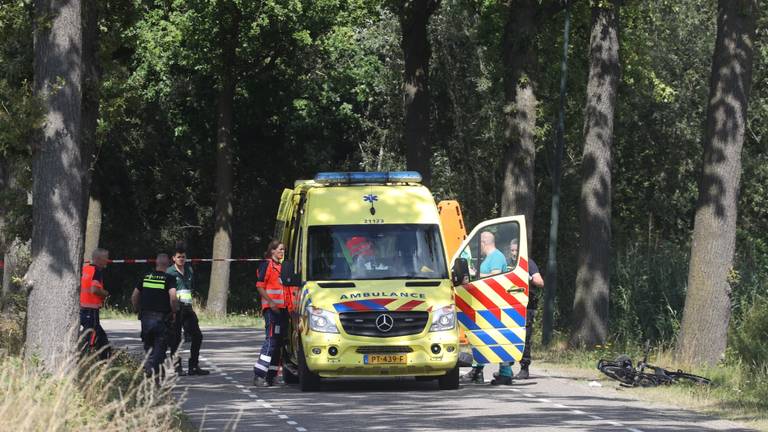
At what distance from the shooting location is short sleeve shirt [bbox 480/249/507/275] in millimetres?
19875

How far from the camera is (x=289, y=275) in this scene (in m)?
19.4

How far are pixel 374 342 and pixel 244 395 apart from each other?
1.72 metres

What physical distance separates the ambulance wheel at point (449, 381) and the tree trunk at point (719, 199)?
3.93 meters

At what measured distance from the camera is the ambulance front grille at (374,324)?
61.1 ft

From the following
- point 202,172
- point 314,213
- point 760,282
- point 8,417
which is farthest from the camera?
point 202,172

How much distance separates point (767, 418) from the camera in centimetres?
1576

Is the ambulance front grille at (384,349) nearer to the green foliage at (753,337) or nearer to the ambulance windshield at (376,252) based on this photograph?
the ambulance windshield at (376,252)

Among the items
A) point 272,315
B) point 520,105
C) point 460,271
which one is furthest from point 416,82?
point 460,271

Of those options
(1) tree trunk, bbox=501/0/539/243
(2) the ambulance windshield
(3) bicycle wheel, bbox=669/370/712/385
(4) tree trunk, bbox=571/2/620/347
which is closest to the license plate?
(2) the ambulance windshield

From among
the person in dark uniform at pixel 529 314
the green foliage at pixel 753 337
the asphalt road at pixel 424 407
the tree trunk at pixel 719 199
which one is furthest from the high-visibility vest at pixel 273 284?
the green foliage at pixel 753 337

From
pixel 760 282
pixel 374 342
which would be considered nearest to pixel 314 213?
pixel 374 342

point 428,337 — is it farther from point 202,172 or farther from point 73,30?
point 202,172

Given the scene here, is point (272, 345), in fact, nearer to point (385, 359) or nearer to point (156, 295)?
point (156, 295)

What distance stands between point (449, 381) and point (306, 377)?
1836mm
